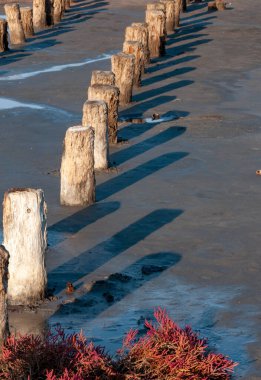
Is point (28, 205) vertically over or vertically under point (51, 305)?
over

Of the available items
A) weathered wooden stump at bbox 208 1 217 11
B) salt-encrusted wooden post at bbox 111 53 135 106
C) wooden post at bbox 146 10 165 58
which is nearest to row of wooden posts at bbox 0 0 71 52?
wooden post at bbox 146 10 165 58

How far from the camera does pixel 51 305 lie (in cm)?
996

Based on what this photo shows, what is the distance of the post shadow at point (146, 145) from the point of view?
15.9 metres

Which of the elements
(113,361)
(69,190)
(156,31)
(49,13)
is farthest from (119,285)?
(49,13)

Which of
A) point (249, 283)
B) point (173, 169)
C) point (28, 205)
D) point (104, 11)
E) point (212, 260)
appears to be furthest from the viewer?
point (104, 11)

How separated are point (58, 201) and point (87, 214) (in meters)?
0.68

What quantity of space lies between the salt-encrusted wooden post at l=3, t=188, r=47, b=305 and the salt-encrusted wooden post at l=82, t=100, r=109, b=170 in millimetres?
4961

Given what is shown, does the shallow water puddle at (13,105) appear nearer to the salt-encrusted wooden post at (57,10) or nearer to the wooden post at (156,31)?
the wooden post at (156,31)

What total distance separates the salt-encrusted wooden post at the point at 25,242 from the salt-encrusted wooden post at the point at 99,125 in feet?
16.3

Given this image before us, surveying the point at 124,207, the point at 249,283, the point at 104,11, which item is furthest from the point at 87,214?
the point at 104,11

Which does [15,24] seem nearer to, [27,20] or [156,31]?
[27,20]

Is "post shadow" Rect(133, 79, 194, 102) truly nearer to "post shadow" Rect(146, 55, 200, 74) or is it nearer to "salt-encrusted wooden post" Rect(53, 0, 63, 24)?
"post shadow" Rect(146, 55, 200, 74)

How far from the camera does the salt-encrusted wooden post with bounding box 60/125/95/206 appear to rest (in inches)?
517

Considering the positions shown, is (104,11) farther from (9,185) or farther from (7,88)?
(9,185)
